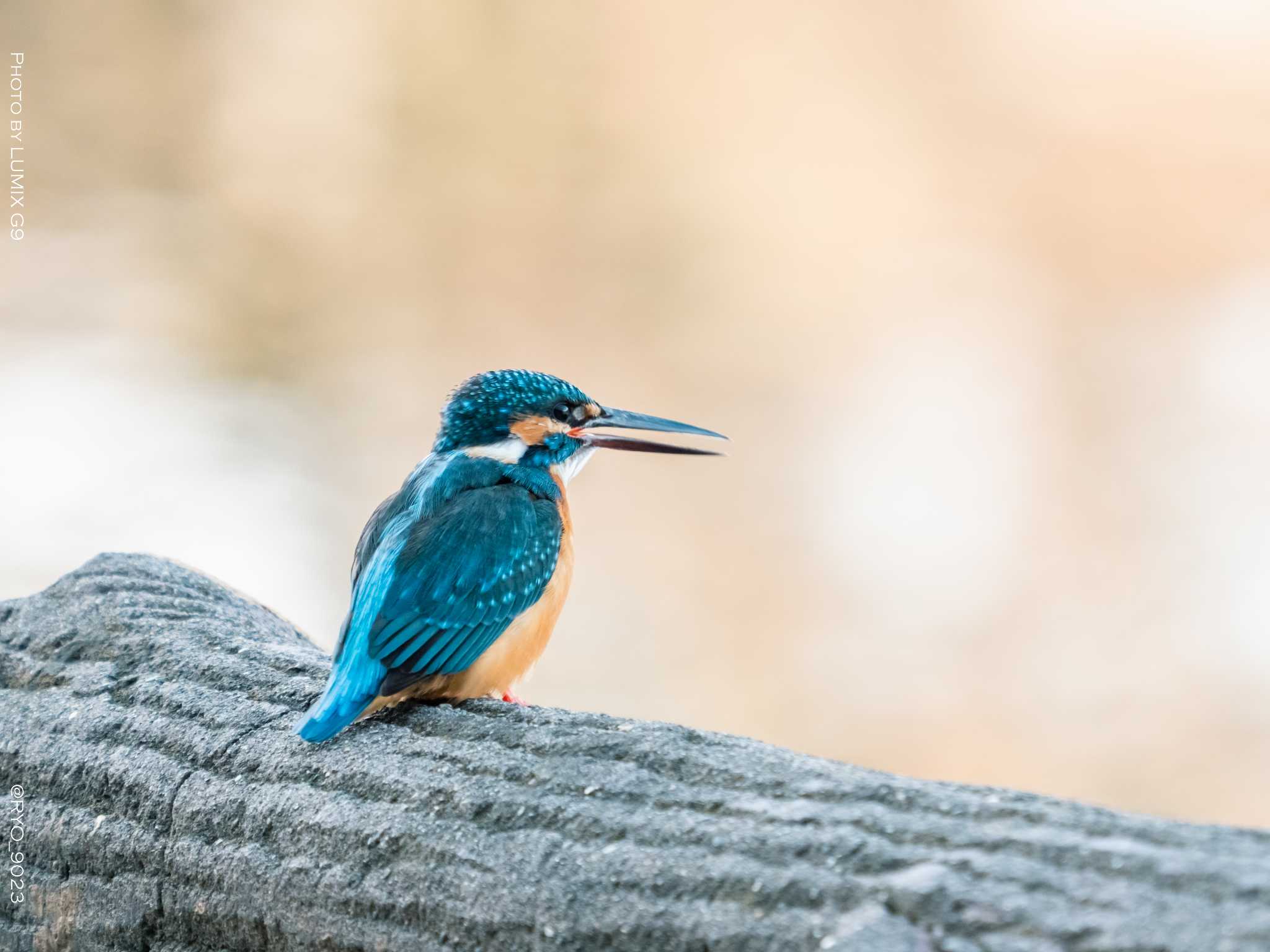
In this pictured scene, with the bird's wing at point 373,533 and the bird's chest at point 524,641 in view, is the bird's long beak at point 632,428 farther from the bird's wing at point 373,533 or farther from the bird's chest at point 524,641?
the bird's wing at point 373,533

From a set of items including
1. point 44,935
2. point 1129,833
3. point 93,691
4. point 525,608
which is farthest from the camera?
point 525,608

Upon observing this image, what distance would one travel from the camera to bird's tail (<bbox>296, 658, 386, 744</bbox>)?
5.29 ft

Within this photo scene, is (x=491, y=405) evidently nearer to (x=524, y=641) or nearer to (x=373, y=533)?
(x=373, y=533)

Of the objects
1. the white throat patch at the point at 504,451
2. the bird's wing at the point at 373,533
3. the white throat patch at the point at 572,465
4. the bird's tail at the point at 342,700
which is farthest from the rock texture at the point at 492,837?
the white throat patch at the point at 572,465

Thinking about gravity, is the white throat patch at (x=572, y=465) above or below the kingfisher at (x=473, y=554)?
above

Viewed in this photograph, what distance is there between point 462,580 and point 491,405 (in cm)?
48

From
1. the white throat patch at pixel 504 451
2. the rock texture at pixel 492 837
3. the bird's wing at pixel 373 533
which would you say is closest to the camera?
the rock texture at pixel 492 837

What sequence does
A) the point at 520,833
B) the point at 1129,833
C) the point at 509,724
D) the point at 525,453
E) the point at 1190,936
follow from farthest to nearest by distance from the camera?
1. the point at 525,453
2. the point at 509,724
3. the point at 520,833
4. the point at 1129,833
5. the point at 1190,936

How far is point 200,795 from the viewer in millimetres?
1602

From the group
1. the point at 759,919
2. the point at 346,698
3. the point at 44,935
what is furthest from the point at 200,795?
the point at 759,919

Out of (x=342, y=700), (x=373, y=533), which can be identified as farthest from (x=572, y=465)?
(x=342, y=700)

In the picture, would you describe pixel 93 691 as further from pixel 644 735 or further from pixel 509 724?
pixel 644 735

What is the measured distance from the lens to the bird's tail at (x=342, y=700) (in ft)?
5.29

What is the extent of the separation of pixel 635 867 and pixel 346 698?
57cm
